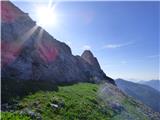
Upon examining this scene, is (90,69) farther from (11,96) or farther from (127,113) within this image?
(11,96)

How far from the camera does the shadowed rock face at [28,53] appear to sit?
163 feet

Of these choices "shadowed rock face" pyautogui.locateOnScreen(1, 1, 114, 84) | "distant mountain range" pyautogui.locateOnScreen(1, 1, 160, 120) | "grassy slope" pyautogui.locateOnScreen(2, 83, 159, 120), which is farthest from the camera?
"shadowed rock face" pyautogui.locateOnScreen(1, 1, 114, 84)

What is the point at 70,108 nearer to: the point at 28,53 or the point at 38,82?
the point at 38,82

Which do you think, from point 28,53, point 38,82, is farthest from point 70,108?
point 28,53

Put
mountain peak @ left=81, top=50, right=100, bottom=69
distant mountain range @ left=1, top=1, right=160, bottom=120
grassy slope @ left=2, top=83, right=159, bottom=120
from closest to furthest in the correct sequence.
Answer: grassy slope @ left=2, top=83, right=159, bottom=120 → distant mountain range @ left=1, top=1, right=160, bottom=120 → mountain peak @ left=81, top=50, right=100, bottom=69

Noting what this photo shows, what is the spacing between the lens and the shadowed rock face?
49625 mm

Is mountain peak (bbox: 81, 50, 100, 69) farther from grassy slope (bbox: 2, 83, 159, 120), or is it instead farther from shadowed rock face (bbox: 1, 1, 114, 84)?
grassy slope (bbox: 2, 83, 159, 120)

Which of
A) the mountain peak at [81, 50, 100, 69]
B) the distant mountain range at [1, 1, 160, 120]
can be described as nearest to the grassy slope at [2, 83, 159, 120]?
the distant mountain range at [1, 1, 160, 120]

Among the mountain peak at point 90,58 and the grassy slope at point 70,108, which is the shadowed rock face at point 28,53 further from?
the mountain peak at point 90,58

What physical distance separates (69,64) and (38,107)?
4199cm

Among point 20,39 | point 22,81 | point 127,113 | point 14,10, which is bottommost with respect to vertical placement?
point 127,113

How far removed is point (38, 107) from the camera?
35.4 m

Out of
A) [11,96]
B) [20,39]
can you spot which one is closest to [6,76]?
[11,96]

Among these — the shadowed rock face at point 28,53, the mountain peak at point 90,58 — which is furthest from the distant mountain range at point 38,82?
the mountain peak at point 90,58
